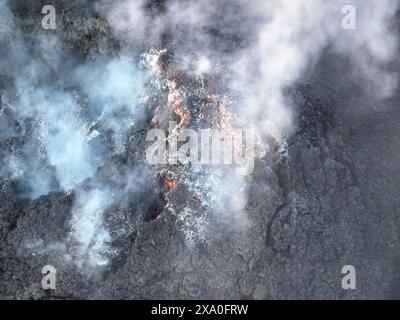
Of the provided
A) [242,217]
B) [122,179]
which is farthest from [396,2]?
[122,179]

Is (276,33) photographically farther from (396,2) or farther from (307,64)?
(396,2)

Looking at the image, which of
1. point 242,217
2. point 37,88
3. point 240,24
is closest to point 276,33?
point 240,24

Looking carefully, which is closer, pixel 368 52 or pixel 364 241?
pixel 364 241

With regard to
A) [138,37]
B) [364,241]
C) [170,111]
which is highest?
[138,37]

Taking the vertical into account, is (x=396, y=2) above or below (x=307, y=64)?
above
